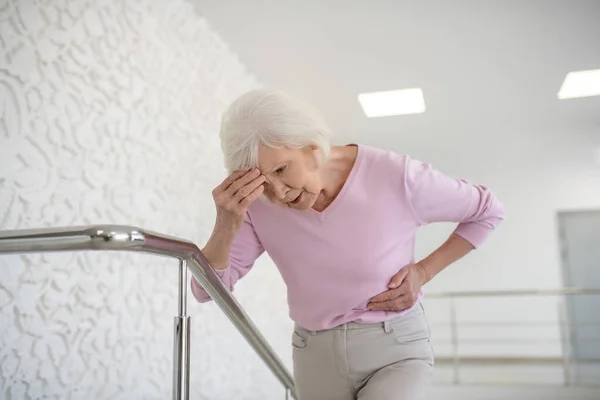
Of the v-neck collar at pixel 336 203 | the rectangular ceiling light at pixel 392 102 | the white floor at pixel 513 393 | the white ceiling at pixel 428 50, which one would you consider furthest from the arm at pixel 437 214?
the white floor at pixel 513 393

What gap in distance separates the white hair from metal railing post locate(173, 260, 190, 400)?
0.32 m

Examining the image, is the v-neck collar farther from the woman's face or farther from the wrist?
the wrist

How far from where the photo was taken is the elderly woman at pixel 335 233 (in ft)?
5.00

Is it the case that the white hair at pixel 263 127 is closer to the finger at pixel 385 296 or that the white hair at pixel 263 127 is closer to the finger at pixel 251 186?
the finger at pixel 251 186

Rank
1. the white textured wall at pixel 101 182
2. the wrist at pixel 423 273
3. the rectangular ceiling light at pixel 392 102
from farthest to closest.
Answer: the rectangular ceiling light at pixel 392 102, the white textured wall at pixel 101 182, the wrist at pixel 423 273

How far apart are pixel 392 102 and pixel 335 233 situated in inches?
178

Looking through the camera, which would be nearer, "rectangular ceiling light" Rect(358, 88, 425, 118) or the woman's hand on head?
the woman's hand on head

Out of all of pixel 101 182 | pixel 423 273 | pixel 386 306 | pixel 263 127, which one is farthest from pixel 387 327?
pixel 101 182

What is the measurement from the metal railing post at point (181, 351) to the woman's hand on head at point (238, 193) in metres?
0.21

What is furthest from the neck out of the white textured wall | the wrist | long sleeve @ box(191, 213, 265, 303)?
the white textured wall

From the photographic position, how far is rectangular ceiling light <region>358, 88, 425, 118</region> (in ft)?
18.6

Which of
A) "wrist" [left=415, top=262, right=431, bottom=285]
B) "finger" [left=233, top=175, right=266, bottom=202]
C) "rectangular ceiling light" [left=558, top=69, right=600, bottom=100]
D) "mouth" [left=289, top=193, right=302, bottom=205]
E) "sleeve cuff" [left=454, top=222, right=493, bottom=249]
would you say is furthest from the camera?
"rectangular ceiling light" [left=558, top=69, right=600, bottom=100]

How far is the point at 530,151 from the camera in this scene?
24.8ft

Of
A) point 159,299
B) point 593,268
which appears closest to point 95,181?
point 159,299
